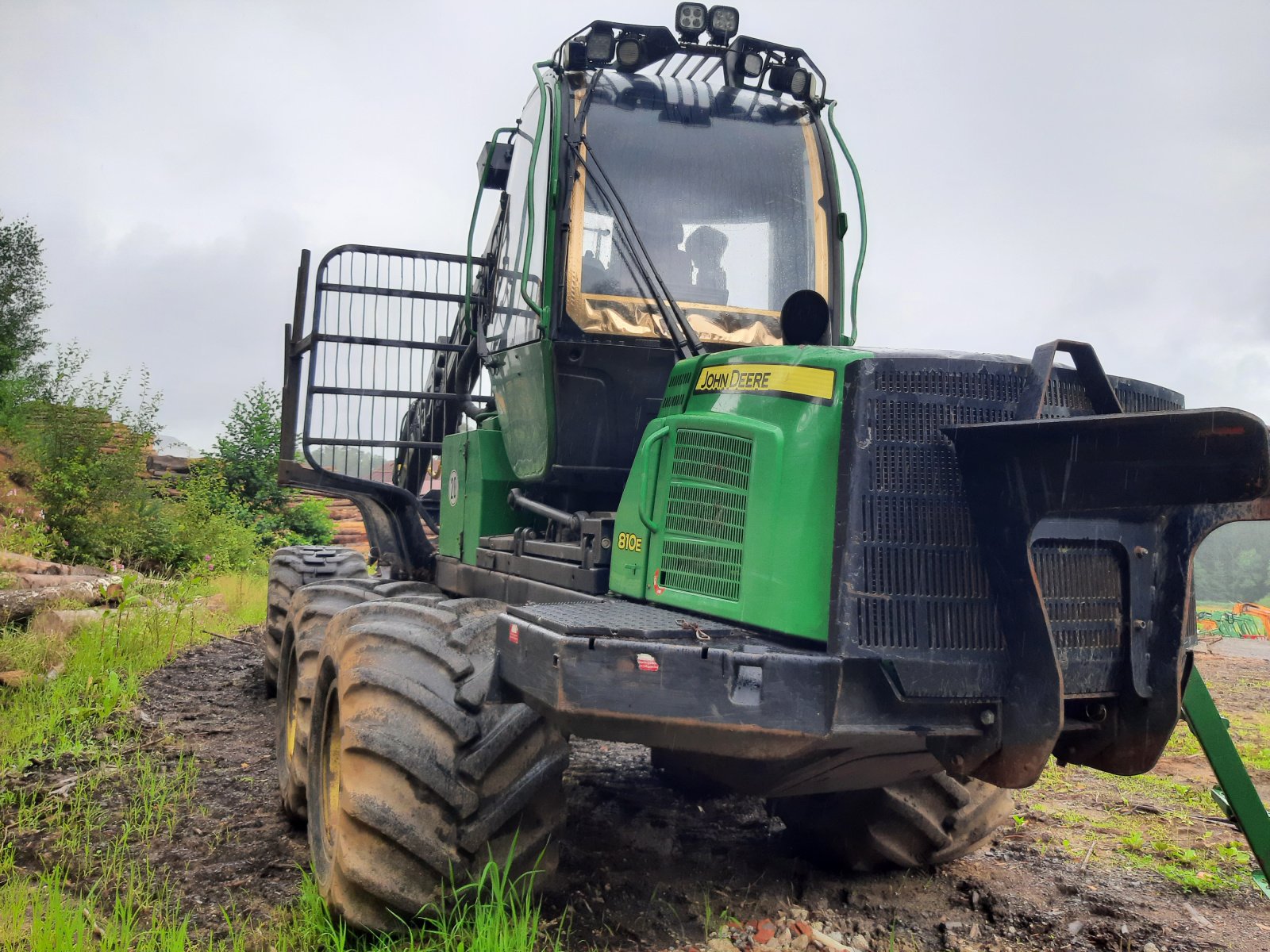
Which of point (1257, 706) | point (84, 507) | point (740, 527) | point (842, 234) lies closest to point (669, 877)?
point (740, 527)

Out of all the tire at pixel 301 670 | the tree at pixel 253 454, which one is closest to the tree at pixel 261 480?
the tree at pixel 253 454

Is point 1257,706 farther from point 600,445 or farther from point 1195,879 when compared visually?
point 600,445

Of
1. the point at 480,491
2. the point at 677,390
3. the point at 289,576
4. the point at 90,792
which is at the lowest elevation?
the point at 90,792

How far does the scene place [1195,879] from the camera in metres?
4.77

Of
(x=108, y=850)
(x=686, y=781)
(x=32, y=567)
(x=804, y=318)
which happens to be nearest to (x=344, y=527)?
(x=32, y=567)

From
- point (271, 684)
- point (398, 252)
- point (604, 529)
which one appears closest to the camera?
point (604, 529)

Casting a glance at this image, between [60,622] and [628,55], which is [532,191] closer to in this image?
[628,55]

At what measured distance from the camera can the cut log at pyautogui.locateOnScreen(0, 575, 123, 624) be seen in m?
8.87

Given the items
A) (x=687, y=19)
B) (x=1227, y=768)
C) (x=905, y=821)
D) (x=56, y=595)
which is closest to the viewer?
(x=1227, y=768)

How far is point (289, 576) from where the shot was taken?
808 cm

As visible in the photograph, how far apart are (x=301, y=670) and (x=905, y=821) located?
265 cm

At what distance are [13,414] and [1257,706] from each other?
2195cm

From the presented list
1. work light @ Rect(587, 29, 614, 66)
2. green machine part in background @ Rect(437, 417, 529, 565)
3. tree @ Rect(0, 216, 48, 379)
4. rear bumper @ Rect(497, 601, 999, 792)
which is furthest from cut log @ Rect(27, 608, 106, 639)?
tree @ Rect(0, 216, 48, 379)

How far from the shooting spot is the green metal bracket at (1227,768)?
3777mm
